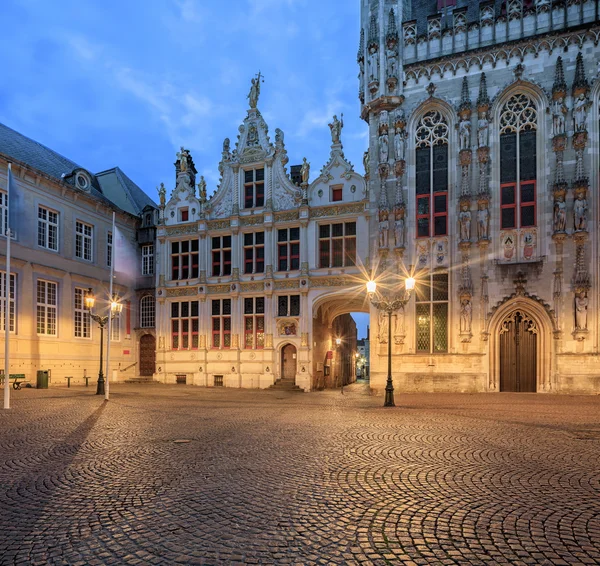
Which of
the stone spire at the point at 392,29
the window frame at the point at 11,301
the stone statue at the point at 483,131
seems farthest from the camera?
the window frame at the point at 11,301

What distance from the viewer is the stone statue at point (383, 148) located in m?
26.6

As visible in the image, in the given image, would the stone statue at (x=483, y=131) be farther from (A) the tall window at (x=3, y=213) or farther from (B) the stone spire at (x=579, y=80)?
(A) the tall window at (x=3, y=213)

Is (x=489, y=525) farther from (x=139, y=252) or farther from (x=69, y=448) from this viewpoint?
(x=139, y=252)

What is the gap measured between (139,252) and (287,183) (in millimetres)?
13719

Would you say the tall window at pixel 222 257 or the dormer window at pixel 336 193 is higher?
the dormer window at pixel 336 193

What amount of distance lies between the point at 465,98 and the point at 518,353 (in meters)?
13.0

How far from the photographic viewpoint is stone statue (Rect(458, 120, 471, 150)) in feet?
82.7

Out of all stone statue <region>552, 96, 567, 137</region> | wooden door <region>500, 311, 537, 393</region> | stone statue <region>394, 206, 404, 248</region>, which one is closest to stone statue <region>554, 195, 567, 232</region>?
stone statue <region>552, 96, 567, 137</region>

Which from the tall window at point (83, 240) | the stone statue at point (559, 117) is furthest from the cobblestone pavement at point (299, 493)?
the tall window at point (83, 240)

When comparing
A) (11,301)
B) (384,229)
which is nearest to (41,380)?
(11,301)

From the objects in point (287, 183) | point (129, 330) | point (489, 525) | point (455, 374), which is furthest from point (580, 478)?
point (129, 330)

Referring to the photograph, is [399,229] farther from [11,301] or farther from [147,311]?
[11,301]

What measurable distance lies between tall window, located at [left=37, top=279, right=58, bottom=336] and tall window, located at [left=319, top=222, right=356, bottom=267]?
16.5 m

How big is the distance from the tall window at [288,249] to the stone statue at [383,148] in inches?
282
